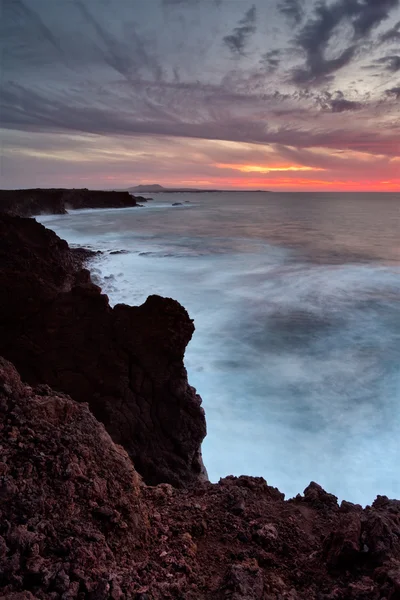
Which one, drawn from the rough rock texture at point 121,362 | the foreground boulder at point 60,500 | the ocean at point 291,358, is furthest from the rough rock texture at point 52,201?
the foreground boulder at point 60,500

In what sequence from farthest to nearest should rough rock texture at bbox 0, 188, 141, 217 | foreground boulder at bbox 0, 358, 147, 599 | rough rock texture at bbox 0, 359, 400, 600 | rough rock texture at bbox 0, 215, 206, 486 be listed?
rough rock texture at bbox 0, 188, 141, 217
rough rock texture at bbox 0, 215, 206, 486
rough rock texture at bbox 0, 359, 400, 600
foreground boulder at bbox 0, 358, 147, 599

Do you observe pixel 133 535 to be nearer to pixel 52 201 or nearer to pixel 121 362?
pixel 121 362

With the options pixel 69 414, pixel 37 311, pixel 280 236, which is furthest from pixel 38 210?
pixel 69 414

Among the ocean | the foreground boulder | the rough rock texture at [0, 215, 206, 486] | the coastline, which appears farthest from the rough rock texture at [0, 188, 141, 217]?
the coastline

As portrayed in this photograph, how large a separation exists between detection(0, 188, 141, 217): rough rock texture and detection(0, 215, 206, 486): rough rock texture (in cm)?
3035

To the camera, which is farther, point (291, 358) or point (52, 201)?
point (52, 201)

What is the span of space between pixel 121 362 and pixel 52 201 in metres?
67.9

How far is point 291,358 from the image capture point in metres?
14.3

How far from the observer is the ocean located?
968 cm

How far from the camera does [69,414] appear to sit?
13.6ft

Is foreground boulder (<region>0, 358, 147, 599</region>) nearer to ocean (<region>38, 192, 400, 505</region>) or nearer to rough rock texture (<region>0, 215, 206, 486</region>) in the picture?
rough rock texture (<region>0, 215, 206, 486</region>)

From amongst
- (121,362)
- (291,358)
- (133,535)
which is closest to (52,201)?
(291,358)

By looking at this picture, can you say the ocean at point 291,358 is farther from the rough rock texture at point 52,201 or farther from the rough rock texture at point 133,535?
the rough rock texture at point 52,201

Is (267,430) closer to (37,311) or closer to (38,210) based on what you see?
(37,311)
